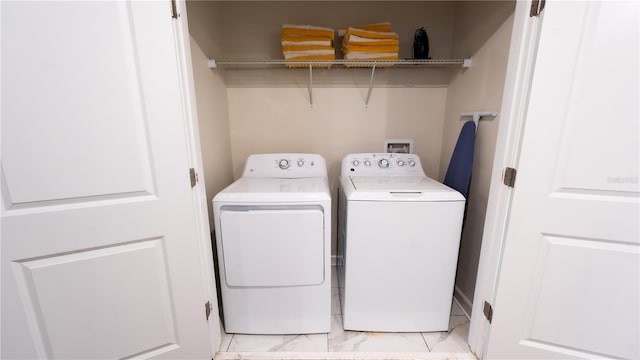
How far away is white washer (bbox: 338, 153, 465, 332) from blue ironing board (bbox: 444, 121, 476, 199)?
0.23 meters

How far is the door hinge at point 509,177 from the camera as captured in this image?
3.59 ft

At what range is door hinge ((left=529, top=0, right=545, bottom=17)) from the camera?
0.95 m

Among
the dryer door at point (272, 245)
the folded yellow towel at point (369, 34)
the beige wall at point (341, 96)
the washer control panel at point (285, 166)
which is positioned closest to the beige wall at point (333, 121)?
the beige wall at point (341, 96)

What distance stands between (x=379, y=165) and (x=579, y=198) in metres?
1.02

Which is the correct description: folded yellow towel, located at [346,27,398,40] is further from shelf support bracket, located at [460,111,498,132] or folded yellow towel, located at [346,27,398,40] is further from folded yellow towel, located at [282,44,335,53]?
shelf support bracket, located at [460,111,498,132]

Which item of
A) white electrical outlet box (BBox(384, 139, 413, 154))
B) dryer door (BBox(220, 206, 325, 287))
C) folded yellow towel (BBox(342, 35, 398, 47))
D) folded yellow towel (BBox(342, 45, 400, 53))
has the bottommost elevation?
dryer door (BBox(220, 206, 325, 287))

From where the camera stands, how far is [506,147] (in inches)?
43.6

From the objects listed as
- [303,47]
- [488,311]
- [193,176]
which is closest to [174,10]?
[193,176]

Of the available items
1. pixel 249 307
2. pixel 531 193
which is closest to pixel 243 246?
pixel 249 307

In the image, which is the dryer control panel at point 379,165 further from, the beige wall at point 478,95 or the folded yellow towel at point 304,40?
the folded yellow towel at point 304,40

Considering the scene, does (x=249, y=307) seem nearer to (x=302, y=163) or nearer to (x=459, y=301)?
(x=302, y=163)

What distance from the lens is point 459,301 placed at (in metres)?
1.82

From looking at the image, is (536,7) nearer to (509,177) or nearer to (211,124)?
(509,177)

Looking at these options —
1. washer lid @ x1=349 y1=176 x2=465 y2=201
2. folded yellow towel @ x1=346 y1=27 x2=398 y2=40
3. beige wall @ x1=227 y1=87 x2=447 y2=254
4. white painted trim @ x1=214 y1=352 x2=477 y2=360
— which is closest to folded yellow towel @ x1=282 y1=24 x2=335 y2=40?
folded yellow towel @ x1=346 y1=27 x2=398 y2=40
